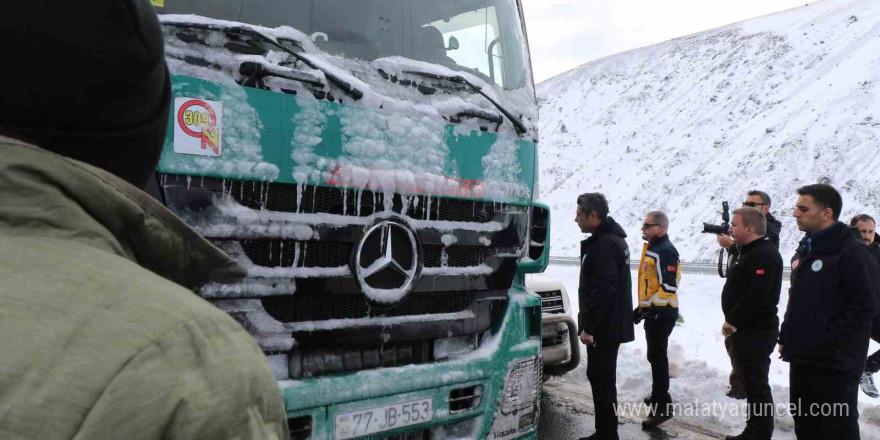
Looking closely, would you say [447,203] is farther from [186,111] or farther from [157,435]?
[157,435]

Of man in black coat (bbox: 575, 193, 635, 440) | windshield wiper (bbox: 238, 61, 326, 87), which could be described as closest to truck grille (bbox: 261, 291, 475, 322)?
windshield wiper (bbox: 238, 61, 326, 87)

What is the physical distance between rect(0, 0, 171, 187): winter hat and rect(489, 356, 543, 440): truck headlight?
113 inches

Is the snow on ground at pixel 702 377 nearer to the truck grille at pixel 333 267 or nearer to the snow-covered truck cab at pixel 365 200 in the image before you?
the snow-covered truck cab at pixel 365 200

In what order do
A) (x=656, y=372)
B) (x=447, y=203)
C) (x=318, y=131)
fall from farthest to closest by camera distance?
(x=656, y=372)
(x=447, y=203)
(x=318, y=131)

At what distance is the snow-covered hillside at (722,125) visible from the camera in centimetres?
2536

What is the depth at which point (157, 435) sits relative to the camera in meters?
0.64

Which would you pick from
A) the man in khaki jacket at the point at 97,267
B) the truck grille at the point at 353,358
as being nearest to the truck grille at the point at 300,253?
the truck grille at the point at 353,358

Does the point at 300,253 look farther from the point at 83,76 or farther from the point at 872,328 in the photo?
the point at 872,328

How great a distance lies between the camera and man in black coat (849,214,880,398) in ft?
18.0

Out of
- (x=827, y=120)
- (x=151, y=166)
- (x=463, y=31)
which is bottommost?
(x=151, y=166)

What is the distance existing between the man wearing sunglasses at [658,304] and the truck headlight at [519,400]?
80.8 inches

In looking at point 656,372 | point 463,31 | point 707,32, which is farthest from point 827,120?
point 463,31

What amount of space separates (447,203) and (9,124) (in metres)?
2.67

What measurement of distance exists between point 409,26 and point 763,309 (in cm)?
309
